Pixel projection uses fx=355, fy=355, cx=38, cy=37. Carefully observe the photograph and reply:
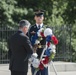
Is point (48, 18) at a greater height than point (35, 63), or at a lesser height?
greater

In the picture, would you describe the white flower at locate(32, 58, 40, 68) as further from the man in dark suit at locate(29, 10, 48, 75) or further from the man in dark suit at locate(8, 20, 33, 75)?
the man in dark suit at locate(8, 20, 33, 75)

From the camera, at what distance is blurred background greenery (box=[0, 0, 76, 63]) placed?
1373 centimetres

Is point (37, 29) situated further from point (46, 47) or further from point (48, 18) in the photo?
point (48, 18)

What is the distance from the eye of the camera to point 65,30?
1368 centimetres

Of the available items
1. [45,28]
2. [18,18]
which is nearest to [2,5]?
[18,18]

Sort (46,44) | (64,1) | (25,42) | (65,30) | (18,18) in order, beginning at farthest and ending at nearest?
(64,1), (18,18), (65,30), (46,44), (25,42)

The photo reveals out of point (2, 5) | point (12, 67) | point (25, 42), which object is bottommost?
point (12, 67)

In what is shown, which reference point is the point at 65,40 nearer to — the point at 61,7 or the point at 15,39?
the point at 15,39

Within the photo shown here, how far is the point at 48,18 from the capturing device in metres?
20.7

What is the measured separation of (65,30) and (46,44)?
6.44m

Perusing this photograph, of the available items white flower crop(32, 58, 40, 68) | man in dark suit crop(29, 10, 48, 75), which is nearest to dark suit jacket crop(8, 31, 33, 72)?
white flower crop(32, 58, 40, 68)

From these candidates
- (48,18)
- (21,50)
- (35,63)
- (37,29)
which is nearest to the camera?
(21,50)

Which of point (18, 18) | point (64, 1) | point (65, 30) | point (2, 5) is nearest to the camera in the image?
point (65, 30)

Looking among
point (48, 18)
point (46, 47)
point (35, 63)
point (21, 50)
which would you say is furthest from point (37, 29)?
point (48, 18)
